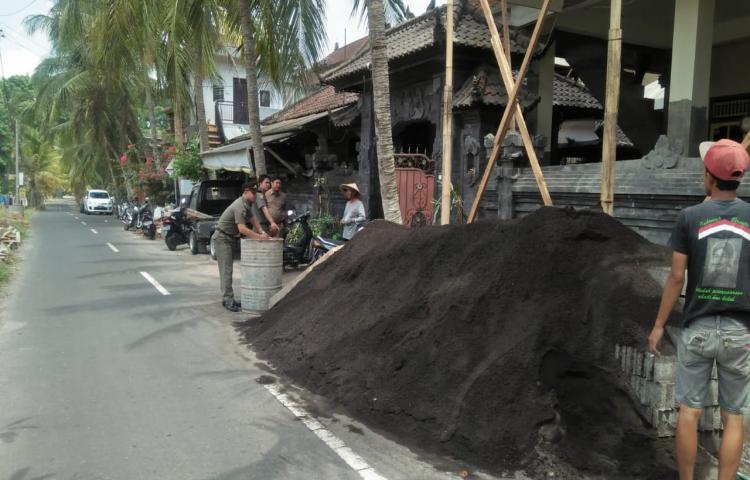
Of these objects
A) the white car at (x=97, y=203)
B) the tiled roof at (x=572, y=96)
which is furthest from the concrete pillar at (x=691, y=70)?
the white car at (x=97, y=203)

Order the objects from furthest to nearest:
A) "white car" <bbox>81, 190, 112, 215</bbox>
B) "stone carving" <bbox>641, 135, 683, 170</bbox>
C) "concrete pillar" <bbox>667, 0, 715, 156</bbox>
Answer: "white car" <bbox>81, 190, 112, 215</bbox>
"concrete pillar" <bbox>667, 0, 715, 156</bbox>
"stone carving" <bbox>641, 135, 683, 170</bbox>

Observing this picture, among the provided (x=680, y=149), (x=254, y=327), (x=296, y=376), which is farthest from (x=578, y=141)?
(x=296, y=376)

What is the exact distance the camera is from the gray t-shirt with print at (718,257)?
9.78 feet

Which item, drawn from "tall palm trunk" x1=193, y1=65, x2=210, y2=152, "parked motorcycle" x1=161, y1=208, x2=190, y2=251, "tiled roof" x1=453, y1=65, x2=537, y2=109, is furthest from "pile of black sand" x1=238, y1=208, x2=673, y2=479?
"tall palm trunk" x1=193, y1=65, x2=210, y2=152

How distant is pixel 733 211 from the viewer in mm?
3012

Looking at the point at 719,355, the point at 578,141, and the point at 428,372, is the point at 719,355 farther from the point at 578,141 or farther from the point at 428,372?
the point at 578,141

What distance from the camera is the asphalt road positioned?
3.71m

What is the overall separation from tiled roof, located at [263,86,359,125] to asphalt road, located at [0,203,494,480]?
413 inches

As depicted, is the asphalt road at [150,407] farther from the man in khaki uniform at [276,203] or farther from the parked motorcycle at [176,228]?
the parked motorcycle at [176,228]

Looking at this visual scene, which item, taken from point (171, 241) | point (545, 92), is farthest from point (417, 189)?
point (171, 241)

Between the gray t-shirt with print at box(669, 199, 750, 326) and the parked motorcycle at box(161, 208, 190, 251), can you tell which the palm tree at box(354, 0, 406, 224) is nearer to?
the gray t-shirt with print at box(669, 199, 750, 326)

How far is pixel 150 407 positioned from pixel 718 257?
170 inches

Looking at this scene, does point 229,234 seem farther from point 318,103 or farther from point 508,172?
point 318,103

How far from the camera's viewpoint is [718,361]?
3.04 m
